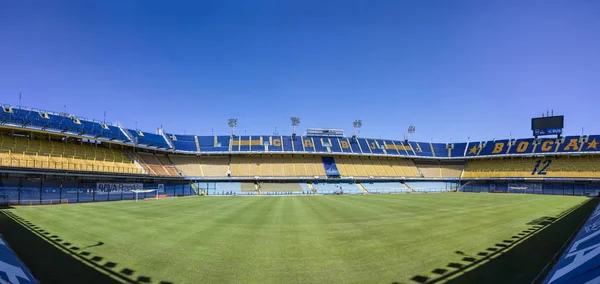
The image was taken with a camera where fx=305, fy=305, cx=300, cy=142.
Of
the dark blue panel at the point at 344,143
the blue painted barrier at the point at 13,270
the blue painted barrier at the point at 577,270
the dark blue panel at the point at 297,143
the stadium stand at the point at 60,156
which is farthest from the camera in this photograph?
the dark blue panel at the point at 344,143

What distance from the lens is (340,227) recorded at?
625 inches

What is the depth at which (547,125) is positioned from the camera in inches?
2478

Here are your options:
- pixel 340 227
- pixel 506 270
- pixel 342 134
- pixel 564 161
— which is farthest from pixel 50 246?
pixel 564 161

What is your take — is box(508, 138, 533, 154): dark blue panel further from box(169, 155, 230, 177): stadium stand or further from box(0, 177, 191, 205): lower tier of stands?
box(0, 177, 191, 205): lower tier of stands

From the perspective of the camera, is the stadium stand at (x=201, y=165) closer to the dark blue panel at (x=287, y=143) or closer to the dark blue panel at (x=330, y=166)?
the dark blue panel at (x=287, y=143)

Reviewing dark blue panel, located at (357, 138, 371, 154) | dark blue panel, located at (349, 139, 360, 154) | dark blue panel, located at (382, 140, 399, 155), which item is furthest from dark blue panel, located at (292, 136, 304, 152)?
dark blue panel, located at (382, 140, 399, 155)

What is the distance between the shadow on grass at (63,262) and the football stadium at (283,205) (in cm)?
7

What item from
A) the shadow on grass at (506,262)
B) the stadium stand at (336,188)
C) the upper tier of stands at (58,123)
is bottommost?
the stadium stand at (336,188)

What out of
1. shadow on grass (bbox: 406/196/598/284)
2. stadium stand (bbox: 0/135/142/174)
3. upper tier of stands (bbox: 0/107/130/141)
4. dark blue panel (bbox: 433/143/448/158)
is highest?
upper tier of stands (bbox: 0/107/130/141)

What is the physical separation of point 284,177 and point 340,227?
152 feet

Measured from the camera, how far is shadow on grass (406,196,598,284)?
305 inches

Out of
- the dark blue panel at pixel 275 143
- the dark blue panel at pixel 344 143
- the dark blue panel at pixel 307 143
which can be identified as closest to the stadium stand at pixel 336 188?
the dark blue panel at pixel 307 143

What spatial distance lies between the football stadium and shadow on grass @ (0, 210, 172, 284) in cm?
7

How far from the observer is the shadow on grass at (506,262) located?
25.4 feet
